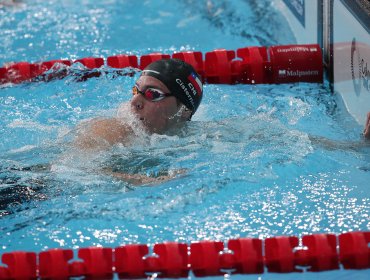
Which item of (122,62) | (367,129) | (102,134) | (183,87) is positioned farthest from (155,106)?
(122,62)

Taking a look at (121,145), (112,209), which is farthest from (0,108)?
(112,209)

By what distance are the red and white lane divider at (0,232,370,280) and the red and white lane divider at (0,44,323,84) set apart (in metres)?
2.29

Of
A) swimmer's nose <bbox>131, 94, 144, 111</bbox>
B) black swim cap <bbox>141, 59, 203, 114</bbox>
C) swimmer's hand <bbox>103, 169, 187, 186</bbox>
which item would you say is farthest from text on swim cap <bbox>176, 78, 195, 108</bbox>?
swimmer's hand <bbox>103, 169, 187, 186</bbox>

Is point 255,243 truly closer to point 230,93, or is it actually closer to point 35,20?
point 230,93

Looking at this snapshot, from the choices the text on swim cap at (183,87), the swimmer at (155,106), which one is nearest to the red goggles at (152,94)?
the swimmer at (155,106)

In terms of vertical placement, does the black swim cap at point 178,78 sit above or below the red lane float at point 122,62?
below

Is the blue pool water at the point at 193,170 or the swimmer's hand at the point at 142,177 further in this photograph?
the swimmer's hand at the point at 142,177

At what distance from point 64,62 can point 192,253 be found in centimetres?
262

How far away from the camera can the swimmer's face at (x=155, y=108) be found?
4020 mm

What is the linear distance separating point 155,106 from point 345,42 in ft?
4.96

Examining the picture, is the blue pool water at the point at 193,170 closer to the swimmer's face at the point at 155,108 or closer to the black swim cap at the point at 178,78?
the swimmer's face at the point at 155,108

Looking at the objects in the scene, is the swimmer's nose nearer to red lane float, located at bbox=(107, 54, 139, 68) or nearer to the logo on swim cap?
the logo on swim cap

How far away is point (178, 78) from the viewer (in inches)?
163

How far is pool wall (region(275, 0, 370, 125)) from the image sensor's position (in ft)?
14.9
